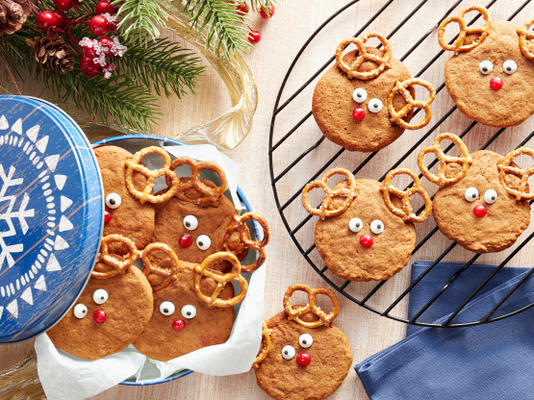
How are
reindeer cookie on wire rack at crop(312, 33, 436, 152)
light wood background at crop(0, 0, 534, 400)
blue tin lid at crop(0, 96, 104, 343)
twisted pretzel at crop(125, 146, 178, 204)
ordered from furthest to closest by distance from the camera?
light wood background at crop(0, 0, 534, 400), reindeer cookie on wire rack at crop(312, 33, 436, 152), twisted pretzel at crop(125, 146, 178, 204), blue tin lid at crop(0, 96, 104, 343)

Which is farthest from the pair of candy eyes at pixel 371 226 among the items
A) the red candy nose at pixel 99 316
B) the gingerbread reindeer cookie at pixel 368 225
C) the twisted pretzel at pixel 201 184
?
the red candy nose at pixel 99 316

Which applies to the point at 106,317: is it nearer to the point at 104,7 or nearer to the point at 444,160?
the point at 104,7

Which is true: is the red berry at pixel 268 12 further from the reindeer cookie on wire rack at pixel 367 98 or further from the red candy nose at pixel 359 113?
the red candy nose at pixel 359 113

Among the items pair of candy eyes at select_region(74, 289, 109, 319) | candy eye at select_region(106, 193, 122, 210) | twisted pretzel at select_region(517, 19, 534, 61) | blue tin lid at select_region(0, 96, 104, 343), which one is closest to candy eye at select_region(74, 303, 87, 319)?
pair of candy eyes at select_region(74, 289, 109, 319)

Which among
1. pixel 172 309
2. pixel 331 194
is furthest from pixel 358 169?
pixel 172 309

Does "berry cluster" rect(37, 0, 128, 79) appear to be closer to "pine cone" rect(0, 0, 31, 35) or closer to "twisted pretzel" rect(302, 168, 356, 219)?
"pine cone" rect(0, 0, 31, 35)

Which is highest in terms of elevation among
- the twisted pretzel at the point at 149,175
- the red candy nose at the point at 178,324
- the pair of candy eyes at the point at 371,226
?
the pair of candy eyes at the point at 371,226
